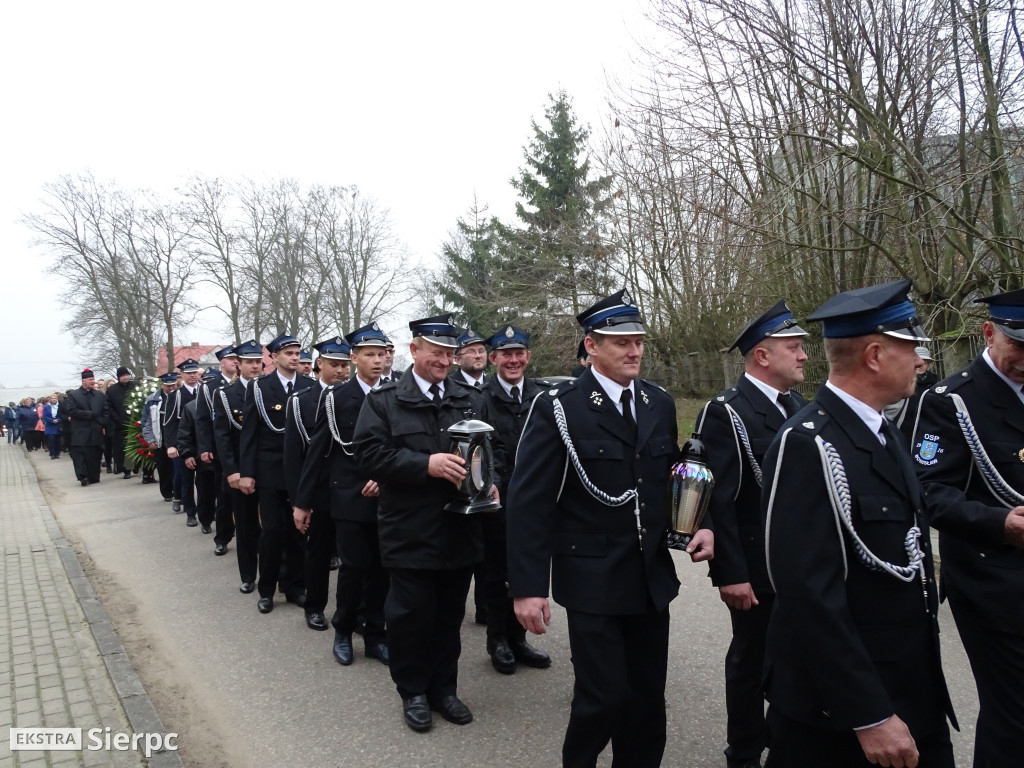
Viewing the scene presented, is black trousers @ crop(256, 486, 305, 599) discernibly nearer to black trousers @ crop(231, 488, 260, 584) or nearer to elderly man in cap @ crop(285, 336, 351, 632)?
black trousers @ crop(231, 488, 260, 584)

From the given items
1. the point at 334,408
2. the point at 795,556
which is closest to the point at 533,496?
the point at 795,556

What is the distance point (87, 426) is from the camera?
16.1m

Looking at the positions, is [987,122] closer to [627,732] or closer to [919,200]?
[919,200]

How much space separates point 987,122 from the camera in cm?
897

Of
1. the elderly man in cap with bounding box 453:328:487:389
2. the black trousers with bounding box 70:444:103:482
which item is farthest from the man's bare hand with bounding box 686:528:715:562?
the black trousers with bounding box 70:444:103:482

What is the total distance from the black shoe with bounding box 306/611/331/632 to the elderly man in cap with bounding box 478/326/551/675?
140 centimetres

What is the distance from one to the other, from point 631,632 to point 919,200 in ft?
28.7

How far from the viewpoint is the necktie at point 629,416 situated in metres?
3.23

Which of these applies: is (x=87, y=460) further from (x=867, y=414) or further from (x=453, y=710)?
(x=867, y=414)

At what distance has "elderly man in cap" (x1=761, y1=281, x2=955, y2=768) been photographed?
83.1 inches

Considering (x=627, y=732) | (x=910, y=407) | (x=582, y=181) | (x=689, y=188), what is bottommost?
(x=627, y=732)

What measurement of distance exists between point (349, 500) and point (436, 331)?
144 cm

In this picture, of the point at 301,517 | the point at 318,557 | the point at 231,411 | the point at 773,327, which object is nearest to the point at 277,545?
the point at 318,557

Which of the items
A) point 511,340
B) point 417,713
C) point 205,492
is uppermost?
point 511,340
